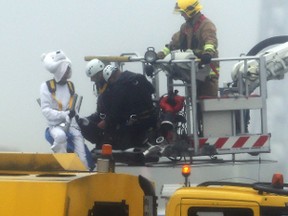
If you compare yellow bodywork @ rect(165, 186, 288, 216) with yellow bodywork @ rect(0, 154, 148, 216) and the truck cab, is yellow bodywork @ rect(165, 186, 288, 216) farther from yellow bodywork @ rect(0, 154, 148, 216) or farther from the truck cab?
yellow bodywork @ rect(0, 154, 148, 216)

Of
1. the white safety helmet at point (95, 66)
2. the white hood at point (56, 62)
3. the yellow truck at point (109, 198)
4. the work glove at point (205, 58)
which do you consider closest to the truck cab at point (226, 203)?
the yellow truck at point (109, 198)

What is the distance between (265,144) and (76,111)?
1593 millimetres

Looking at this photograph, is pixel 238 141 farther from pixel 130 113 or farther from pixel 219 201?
pixel 219 201

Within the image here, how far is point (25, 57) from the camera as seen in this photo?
22.5 feet

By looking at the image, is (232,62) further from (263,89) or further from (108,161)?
(108,161)

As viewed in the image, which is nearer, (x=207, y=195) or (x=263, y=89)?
(x=207, y=195)

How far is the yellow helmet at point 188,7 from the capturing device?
7070mm

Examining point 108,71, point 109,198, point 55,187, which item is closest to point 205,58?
point 108,71

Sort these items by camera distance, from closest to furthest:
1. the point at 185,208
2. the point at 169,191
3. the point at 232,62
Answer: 1. the point at 185,208
2. the point at 169,191
3. the point at 232,62

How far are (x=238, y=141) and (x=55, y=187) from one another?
138 inches

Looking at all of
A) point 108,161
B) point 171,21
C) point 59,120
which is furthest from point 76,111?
point 108,161

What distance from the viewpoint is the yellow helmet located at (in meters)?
7.07

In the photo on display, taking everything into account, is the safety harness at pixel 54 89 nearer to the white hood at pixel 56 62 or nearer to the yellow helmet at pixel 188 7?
the white hood at pixel 56 62

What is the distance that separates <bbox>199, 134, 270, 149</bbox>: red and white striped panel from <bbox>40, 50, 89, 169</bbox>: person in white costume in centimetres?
104
